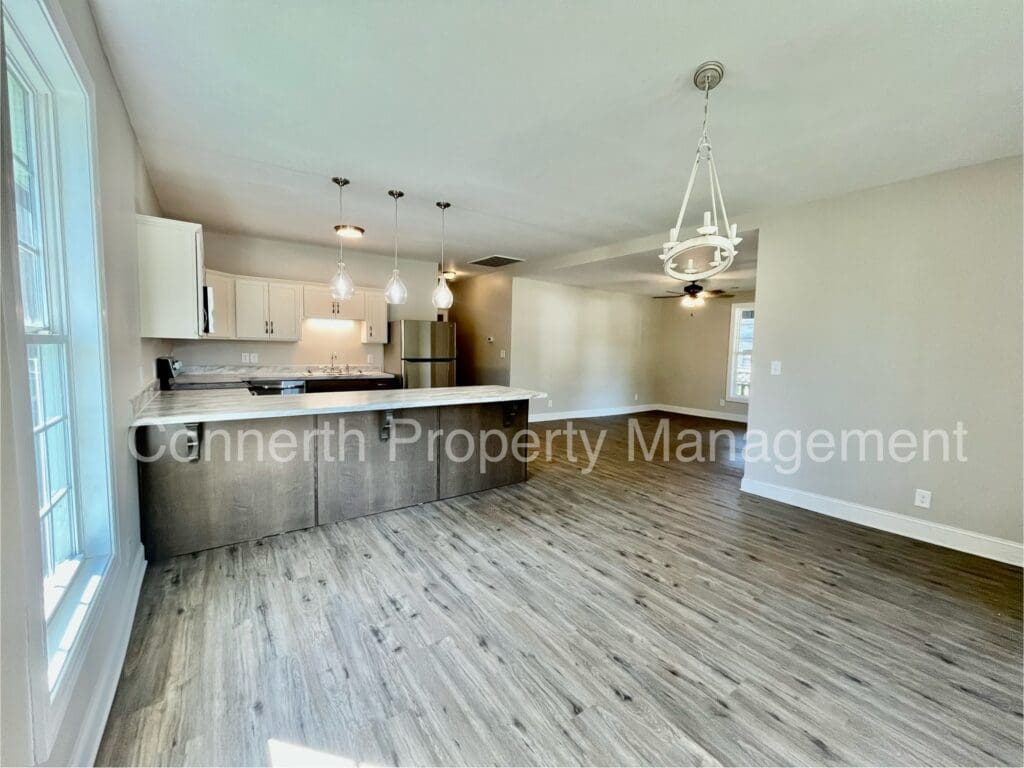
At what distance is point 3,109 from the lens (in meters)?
0.92

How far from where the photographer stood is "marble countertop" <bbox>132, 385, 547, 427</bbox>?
100 inches

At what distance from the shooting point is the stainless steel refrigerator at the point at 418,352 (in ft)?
19.8

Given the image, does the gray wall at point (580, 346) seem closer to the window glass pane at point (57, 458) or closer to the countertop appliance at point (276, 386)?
the countertop appliance at point (276, 386)

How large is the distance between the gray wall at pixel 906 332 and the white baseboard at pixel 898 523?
2.0 inches

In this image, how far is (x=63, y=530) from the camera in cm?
164

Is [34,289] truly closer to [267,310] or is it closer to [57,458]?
[57,458]

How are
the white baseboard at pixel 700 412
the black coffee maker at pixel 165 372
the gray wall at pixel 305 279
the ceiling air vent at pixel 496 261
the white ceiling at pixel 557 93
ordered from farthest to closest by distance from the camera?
the white baseboard at pixel 700 412
the ceiling air vent at pixel 496 261
the gray wall at pixel 305 279
the black coffee maker at pixel 165 372
the white ceiling at pixel 557 93

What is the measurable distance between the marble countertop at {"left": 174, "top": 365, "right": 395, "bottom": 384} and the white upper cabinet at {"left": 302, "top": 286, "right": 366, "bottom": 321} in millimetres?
757

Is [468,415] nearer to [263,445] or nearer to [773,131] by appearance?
[263,445]

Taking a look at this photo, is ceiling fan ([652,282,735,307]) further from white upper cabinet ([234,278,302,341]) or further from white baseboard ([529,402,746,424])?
white upper cabinet ([234,278,302,341])

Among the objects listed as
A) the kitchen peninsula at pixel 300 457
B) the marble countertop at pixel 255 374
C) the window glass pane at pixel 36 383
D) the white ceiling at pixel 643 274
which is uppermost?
the white ceiling at pixel 643 274

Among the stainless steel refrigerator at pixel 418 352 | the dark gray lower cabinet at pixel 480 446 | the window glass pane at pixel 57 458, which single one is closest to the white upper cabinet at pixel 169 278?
the window glass pane at pixel 57 458

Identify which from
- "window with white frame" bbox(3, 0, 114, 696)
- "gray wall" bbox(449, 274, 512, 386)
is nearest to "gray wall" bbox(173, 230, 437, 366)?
"gray wall" bbox(449, 274, 512, 386)

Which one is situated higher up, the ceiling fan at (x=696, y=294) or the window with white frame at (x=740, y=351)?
the ceiling fan at (x=696, y=294)
